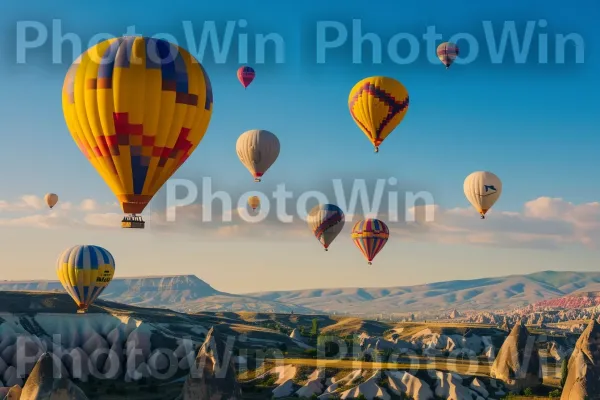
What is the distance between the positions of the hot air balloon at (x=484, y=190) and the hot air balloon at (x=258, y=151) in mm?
24682

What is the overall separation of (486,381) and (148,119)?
6105 centimetres

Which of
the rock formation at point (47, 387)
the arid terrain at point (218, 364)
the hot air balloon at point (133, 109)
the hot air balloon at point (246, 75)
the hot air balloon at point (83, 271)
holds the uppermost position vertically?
the hot air balloon at point (246, 75)

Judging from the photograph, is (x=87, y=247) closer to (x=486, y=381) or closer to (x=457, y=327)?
(x=486, y=381)

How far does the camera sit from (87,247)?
313ft

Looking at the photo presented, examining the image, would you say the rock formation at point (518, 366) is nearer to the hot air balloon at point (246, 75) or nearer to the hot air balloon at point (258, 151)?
the hot air balloon at point (258, 151)

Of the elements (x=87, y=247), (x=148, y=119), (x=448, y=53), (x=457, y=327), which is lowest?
(x=457, y=327)

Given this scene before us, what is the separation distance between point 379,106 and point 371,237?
25633 millimetres

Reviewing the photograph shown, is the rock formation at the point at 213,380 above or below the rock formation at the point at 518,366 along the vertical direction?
above

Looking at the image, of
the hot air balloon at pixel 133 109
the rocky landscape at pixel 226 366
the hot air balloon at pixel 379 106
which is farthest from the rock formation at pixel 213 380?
the hot air balloon at pixel 379 106

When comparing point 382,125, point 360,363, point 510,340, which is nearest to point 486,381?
point 510,340

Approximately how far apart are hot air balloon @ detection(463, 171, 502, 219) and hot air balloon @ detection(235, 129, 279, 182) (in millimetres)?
24682

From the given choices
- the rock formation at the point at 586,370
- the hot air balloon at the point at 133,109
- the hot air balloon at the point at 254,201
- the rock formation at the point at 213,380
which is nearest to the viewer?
the hot air balloon at the point at 133,109

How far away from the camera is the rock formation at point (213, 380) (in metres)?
73.0

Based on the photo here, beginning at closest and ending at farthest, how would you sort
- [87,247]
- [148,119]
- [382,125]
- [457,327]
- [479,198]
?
[148,119] < [382,125] < [479,198] < [87,247] < [457,327]
